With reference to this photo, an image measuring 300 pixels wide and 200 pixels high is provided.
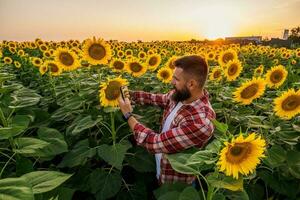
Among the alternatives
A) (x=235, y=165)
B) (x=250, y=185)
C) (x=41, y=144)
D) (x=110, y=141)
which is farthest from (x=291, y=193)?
(x=41, y=144)

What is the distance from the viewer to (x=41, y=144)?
2.38 meters

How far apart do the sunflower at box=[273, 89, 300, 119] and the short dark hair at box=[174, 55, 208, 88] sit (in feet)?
3.14

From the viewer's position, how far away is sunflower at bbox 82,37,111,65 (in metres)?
4.43

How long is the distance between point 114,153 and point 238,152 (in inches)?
51.7

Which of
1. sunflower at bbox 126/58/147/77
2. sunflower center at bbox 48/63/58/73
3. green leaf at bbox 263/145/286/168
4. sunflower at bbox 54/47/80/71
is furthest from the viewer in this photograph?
sunflower center at bbox 48/63/58/73

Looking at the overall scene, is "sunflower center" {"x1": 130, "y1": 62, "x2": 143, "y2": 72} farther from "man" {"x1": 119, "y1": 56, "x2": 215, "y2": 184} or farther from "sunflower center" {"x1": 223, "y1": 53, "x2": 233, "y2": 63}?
"sunflower center" {"x1": 223, "y1": 53, "x2": 233, "y2": 63}

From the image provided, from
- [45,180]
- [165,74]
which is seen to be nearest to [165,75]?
[165,74]

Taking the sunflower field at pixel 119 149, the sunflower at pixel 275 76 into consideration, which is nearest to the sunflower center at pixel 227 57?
the sunflower at pixel 275 76

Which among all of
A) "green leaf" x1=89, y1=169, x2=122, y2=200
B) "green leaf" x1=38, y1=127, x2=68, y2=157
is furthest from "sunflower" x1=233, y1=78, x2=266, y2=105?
"green leaf" x1=38, y1=127, x2=68, y2=157

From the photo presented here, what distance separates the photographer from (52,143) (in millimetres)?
2789

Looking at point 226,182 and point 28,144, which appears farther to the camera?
point 28,144

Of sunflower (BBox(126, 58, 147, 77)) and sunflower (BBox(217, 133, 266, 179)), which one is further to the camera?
sunflower (BBox(126, 58, 147, 77))

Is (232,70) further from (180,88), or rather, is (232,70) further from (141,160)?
(141,160)

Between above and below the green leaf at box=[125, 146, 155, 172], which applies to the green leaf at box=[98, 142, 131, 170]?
above
